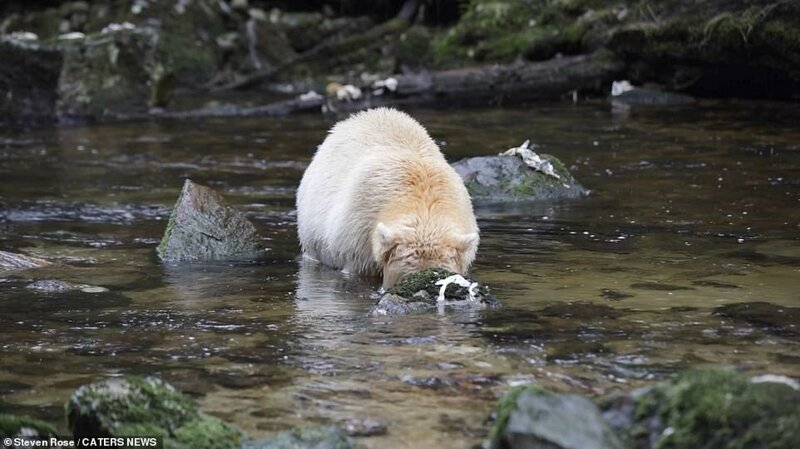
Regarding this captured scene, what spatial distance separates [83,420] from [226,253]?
5682 mm

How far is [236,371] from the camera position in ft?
22.5

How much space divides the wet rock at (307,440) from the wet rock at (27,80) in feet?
56.9

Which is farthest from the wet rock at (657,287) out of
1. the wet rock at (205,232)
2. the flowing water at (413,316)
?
the wet rock at (205,232)

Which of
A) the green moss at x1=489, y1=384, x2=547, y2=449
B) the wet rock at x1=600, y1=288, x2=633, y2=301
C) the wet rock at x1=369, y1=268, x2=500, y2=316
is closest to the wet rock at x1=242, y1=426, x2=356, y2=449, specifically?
the green moss at x1=489, y1=384, x2=547, y2=449

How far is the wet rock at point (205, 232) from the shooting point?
11.0 m

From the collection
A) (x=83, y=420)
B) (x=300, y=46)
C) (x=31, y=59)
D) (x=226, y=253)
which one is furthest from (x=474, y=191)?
(x=300, y=46)

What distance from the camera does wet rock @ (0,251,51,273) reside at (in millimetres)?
10266

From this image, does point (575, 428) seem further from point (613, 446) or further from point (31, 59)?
point (31, 59)

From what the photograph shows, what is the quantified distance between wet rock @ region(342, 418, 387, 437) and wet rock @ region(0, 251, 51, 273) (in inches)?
209

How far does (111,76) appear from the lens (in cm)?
2183

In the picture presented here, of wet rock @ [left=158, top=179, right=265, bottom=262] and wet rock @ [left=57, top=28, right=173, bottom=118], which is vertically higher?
wet rock @ [left=57, top=28, right=173, bottom=118]

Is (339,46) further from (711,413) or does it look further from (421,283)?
(711,413)

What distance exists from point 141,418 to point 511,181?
29.7 feet

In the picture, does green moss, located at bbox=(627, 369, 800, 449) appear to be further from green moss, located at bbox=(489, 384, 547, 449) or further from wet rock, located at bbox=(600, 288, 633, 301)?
wet rock, located at bbox=(600, 288, 633, 301)
